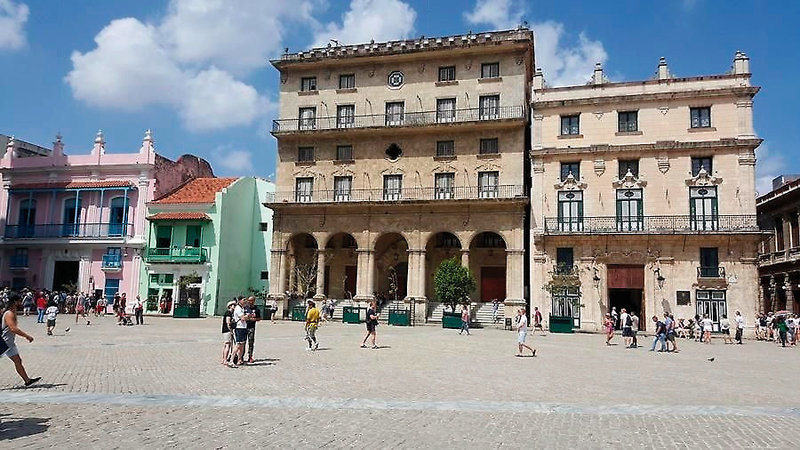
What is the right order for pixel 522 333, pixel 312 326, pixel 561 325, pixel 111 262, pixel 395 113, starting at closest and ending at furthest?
pixel 312 326, pixel 522 333, pixel 561 325, pixel 395 113, pixel 111 262

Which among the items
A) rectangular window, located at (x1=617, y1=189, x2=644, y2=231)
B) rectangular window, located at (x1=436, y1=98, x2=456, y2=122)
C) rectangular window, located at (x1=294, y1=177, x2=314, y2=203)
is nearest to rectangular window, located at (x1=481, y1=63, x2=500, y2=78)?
rectangular window, located at (x1=436, y1=98, x2=456, y2=122)

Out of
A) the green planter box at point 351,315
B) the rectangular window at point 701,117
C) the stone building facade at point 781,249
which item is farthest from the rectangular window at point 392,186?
the stone building facade at point 781,249

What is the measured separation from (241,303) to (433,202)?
24.9 metres

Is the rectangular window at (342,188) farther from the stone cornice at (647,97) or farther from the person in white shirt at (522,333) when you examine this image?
the person in white shirt at (522,333)

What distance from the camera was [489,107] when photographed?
40188 millimetres

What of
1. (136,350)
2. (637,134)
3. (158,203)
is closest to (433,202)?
(637,134)

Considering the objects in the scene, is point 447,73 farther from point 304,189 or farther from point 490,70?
point 304,189

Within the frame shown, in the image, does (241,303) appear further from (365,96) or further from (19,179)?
(19,179)

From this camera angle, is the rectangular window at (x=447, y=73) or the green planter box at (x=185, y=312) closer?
the green planter box at (x=185, y=312)

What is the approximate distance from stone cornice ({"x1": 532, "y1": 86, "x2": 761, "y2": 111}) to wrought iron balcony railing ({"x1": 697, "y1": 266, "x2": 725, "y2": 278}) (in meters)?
10.2

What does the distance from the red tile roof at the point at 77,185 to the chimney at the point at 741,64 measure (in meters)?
40.7

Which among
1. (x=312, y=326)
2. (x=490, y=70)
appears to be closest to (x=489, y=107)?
(x=490, y=70)

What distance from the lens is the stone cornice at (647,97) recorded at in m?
35.1

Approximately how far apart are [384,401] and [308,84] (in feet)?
121
